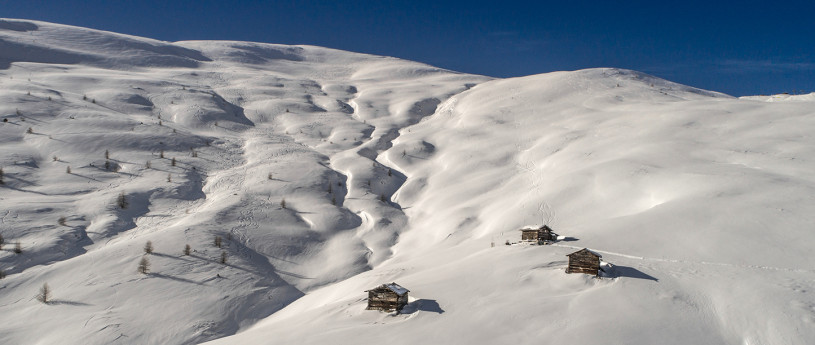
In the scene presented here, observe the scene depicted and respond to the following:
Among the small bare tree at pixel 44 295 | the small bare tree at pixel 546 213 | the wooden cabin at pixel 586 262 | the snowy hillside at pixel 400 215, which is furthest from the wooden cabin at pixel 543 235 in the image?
the small bare tree at pixel 44 295

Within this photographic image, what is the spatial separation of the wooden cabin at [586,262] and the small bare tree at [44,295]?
525 inches

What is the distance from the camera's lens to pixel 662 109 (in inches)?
993

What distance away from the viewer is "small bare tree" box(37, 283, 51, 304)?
1212 centimetres

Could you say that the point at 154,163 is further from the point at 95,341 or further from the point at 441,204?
the point at 441,204

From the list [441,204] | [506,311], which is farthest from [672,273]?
[441,204]

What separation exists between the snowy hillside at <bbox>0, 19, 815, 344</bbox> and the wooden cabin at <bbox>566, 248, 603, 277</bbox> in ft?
0.82

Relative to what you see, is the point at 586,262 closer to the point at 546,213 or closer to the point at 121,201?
the point at 546,213

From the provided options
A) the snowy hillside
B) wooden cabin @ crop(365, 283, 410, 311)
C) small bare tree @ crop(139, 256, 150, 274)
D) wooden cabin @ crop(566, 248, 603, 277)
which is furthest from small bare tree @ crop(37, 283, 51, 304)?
wooden cabin @ crop(566, 248, 603, 277)

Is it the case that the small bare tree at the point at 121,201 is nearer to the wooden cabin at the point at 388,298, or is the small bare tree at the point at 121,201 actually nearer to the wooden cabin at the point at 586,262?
the wooden cabin at the point at 388,298

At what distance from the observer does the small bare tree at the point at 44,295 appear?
477 inches

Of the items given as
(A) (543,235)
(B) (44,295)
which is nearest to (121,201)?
(B) (44,295)

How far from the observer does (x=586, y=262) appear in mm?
10602

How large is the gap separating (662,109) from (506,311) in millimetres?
20561

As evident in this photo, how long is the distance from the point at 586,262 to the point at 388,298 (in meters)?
4.56
